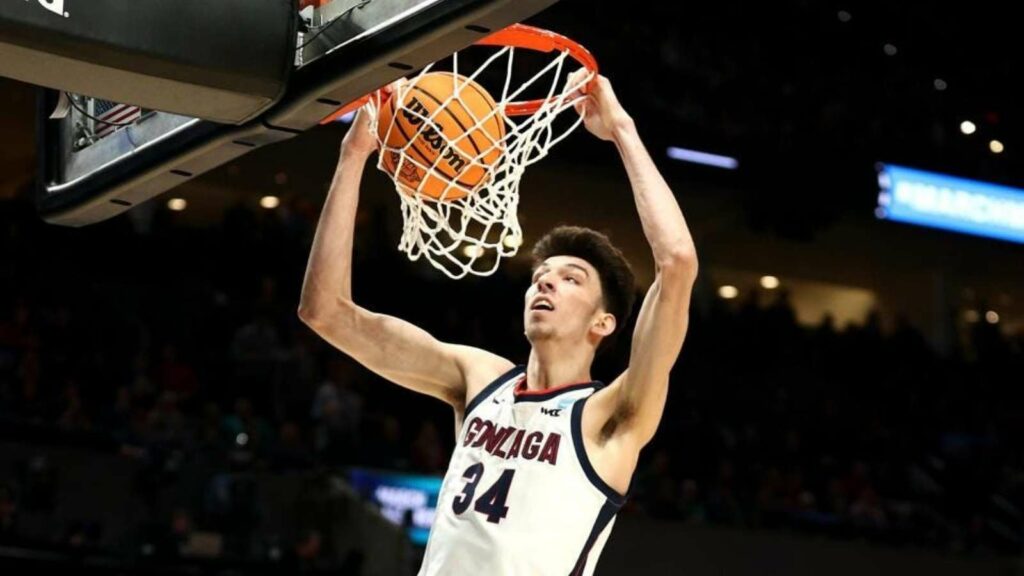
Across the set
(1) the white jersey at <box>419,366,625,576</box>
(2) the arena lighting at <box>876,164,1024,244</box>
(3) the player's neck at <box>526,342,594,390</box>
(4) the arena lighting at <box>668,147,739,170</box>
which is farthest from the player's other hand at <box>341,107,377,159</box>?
(2) the arena lighting at <box>876,164,1024,244</box>

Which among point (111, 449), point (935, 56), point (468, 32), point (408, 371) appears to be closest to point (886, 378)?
point (935, 56)

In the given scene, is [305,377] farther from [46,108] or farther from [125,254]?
[46,108]

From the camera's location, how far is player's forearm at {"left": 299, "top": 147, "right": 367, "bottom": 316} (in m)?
3.98

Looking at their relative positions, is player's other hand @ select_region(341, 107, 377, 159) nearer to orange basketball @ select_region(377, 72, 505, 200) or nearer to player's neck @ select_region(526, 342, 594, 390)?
orange basketball @ select_region(377, 72, 505, 200)

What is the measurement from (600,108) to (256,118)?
1060mm

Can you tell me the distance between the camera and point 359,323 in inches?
161

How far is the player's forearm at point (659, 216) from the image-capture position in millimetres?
3568

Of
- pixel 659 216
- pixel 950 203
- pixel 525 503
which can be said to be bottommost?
pixel 950 203

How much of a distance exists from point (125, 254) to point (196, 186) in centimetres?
416

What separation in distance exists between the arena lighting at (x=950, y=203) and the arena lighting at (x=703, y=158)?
65.9 inches

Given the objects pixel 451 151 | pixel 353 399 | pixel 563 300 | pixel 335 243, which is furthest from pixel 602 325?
pixel 353 399

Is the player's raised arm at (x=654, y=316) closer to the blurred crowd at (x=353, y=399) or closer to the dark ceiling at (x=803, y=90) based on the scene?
the blurred crowd at (x=353, y=399)

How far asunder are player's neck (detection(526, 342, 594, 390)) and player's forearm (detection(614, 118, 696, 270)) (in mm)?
443

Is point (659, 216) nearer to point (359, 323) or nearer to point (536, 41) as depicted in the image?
point (536, 41)
